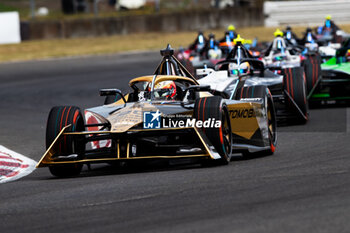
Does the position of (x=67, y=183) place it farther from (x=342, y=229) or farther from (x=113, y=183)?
(x=342, y=229)

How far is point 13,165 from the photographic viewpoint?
1049 cm

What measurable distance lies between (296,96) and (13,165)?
222 inches

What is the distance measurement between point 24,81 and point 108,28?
1290 cm

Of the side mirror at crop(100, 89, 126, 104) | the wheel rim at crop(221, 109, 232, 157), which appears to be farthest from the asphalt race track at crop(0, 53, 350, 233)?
the side mirror at crop(100, 89, 126, 104)

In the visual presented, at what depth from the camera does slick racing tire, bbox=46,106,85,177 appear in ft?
29.7

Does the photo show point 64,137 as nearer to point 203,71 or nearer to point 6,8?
point 203,71

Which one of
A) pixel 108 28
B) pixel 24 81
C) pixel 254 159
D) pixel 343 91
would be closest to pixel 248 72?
pixel 343 91

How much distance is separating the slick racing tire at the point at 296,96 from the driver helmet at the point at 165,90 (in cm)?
423

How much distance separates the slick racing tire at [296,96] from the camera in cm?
1431

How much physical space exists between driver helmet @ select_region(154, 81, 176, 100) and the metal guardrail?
2785 centimetres

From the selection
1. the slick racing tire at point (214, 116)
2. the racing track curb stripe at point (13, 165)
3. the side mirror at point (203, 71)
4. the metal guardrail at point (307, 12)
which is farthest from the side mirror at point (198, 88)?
the metal guardrail at point (307, 12)

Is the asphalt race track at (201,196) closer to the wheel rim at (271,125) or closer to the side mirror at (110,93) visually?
the wheel rim at (271,125)

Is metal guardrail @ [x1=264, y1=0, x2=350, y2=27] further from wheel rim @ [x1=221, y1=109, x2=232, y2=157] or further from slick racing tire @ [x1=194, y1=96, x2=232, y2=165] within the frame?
slick racing tire @ [x1=194, y1=96, x2=232, y2=165]

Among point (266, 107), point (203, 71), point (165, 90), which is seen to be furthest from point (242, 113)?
point (203, 71)
